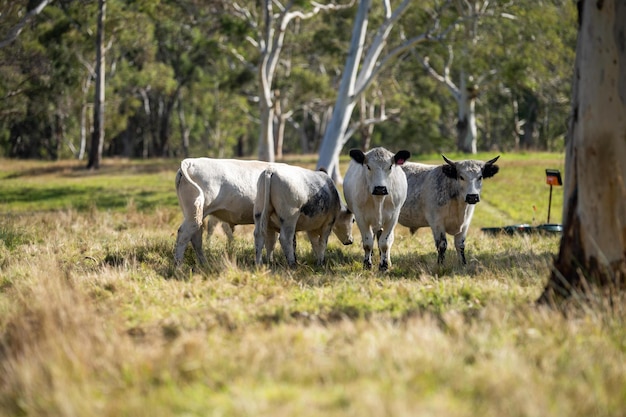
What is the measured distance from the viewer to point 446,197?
11.8m

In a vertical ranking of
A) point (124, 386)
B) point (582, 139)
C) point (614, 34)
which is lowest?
point (124, 386)

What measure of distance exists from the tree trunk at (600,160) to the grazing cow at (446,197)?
353 cm

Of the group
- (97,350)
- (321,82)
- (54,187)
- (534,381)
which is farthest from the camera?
(321,82)

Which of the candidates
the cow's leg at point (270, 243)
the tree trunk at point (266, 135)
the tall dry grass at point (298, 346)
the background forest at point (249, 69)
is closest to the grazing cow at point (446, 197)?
the tall dry grass at point (298, 346)

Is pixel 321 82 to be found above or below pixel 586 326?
above

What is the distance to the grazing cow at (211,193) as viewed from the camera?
10.7m

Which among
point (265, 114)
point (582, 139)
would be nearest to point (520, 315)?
point (582, 139)

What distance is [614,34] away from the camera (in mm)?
7215

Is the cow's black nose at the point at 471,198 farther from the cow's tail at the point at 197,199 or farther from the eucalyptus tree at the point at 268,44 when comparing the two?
the eucalyptus tree at the point at 268,44

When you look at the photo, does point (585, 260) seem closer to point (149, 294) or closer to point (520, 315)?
point (520, 315)

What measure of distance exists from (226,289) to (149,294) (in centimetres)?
85

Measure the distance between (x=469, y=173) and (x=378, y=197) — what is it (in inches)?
58.1

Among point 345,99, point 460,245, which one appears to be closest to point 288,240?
point 460,245

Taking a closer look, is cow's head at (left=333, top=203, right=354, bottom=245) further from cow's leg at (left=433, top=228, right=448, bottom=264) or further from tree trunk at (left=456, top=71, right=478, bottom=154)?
tree trunk at (left=456, top=71, right=478, bottom=154)
